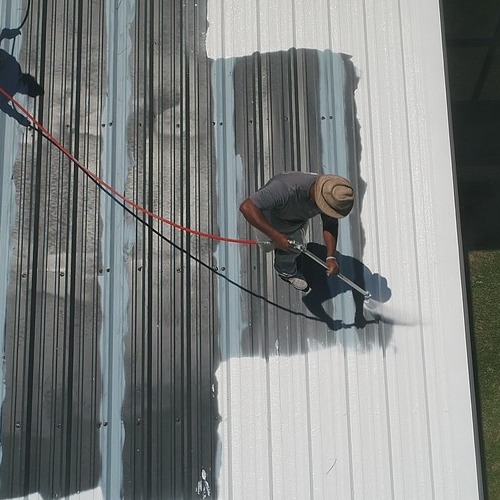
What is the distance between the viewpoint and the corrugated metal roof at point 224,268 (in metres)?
4.86

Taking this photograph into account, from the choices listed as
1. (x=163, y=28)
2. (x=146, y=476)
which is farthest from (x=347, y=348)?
(x=163, y=28)

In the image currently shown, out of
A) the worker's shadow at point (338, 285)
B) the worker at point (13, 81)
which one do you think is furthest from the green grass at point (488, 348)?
the worker at point (13, 81)

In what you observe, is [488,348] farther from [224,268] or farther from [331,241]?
[224,268]

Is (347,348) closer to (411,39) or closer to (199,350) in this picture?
(199,350)

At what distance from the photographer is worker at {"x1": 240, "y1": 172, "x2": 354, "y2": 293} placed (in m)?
4.23

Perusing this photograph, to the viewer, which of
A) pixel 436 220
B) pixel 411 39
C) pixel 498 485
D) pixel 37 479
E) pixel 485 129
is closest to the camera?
pixel 37 479

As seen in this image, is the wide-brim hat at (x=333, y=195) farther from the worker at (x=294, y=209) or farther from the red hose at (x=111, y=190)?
the red hose at (x=111, y=190)

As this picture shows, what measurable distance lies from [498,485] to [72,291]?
5.30 meters

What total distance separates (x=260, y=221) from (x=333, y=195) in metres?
0.56

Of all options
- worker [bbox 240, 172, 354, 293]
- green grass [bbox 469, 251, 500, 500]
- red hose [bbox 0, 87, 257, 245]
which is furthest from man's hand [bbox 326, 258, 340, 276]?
green grass [bbox 469, 251, 500, 500]

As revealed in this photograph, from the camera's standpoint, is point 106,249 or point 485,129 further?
point 485,129

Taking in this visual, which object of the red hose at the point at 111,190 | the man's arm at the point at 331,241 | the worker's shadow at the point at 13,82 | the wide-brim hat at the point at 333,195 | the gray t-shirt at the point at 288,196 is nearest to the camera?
the wide-brim hat at the point at 333,195

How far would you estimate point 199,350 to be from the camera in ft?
16.5

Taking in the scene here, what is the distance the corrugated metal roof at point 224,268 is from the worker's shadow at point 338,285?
0.7 inches
